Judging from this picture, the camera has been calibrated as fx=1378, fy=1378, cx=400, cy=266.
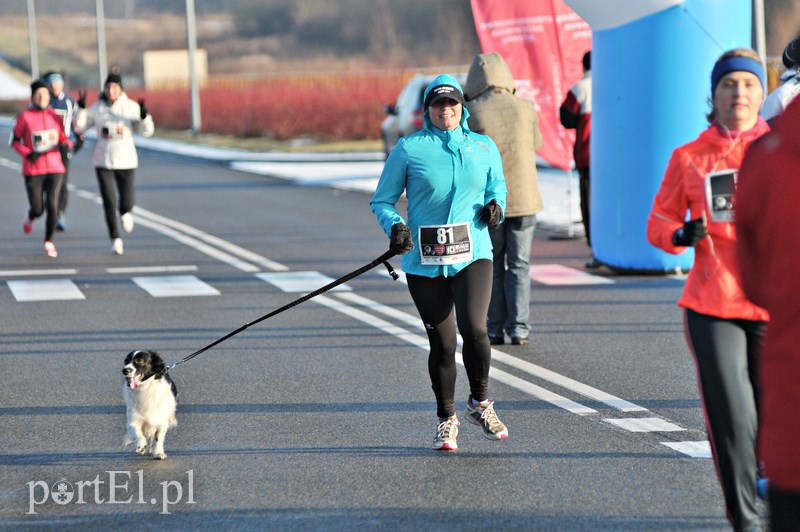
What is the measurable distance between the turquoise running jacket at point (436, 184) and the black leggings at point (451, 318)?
60 millimetres

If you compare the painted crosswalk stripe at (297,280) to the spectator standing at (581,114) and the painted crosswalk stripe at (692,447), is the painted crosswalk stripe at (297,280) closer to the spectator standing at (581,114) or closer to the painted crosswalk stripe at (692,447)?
the spectator standing at (581,114)

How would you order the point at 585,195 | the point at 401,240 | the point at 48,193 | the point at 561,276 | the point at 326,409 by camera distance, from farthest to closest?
1. the point at 48,193
2. the point at 585,195
3. the point at 561,276
4. the point at 326,409
5. the point at 401,240

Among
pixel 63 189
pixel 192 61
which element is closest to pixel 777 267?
pixel 63 189

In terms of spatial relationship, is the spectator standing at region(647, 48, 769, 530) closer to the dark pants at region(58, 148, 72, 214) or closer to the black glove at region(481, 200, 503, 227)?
the black glove at region(481, 200, 503, 227)

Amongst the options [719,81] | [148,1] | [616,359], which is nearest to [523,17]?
[616,359]

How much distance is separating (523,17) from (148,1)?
93427 mm

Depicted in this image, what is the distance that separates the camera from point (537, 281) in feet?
42.6

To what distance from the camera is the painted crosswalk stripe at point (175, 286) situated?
12422mm

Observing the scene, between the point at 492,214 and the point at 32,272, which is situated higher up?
the point at 492,214

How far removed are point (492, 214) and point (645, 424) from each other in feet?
4.65

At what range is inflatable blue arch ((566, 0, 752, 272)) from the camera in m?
12.5

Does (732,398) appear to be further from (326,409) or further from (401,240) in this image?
(326,409)

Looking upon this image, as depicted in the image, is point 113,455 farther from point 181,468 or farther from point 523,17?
point 523,17

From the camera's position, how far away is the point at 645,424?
7.05 metres
